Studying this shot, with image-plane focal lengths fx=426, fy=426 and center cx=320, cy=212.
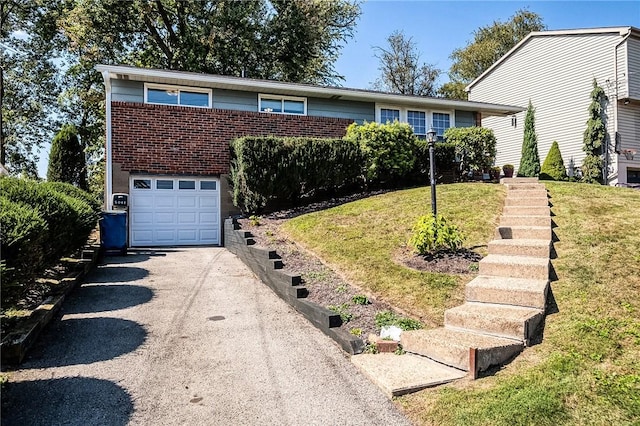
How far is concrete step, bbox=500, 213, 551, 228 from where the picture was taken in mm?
7072

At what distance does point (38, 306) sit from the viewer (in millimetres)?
5406

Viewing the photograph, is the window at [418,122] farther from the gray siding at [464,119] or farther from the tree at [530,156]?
the tree at [530,156]

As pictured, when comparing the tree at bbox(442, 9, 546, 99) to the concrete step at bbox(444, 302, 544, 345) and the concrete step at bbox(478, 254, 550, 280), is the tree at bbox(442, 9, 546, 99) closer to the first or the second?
the concrete step at bbox(478, 254, 550, 280)

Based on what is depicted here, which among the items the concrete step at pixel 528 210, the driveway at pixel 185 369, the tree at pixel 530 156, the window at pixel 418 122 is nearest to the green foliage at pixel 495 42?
the tree at pixel 530 156

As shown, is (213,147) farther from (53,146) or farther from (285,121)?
(53,146)

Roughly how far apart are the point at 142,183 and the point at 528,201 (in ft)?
31.8

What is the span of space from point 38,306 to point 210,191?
24.1 feet

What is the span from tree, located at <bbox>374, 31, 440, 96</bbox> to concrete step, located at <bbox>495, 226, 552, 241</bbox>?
2572 centimetres

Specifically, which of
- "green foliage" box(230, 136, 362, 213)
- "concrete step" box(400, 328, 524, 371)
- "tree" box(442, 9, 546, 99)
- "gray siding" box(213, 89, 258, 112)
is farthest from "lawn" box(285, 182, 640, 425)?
"tree" box(442, 9, 546, 99)

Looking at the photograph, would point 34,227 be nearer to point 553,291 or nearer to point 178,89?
point 553,291

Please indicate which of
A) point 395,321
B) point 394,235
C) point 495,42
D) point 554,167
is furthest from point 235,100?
point 495,42

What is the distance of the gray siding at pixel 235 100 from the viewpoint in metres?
12.7

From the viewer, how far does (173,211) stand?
12141mm

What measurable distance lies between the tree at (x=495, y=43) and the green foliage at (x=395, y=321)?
101ft
